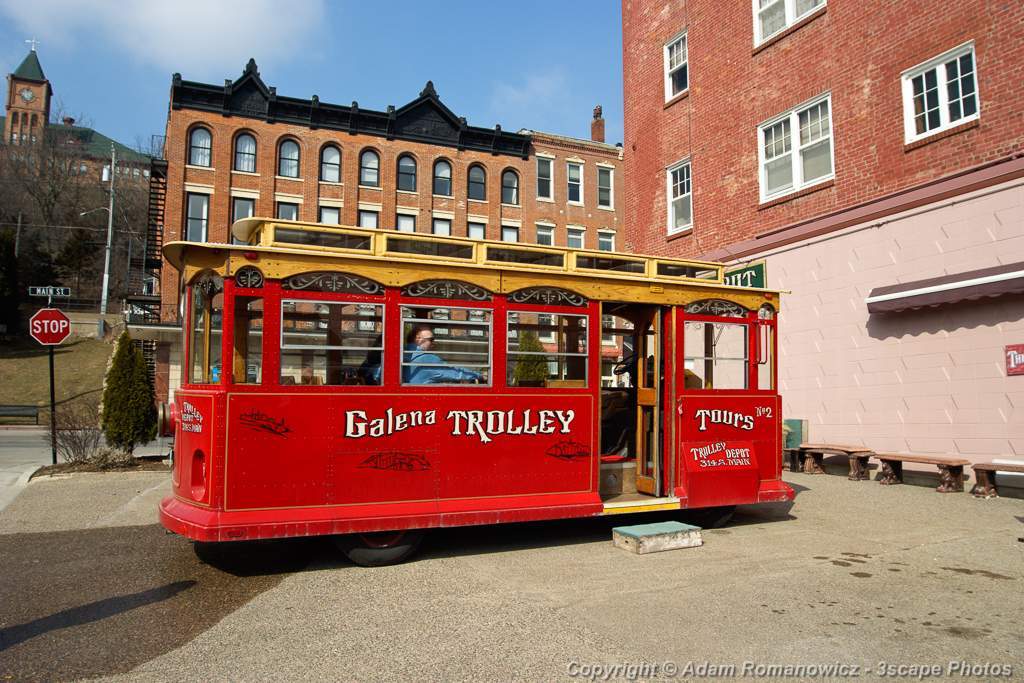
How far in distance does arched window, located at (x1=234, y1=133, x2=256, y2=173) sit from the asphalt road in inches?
904

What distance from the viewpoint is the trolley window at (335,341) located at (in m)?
5.84

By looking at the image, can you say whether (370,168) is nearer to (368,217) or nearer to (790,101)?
(368,217)

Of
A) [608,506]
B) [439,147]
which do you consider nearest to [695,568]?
[608,506]

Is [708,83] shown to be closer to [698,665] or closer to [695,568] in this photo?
[695,568]

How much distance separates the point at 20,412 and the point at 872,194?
89.8 ft

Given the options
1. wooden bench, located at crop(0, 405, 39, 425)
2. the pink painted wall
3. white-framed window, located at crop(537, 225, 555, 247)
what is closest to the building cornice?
white-framed window, located at crop(537, 225, 555, 247)

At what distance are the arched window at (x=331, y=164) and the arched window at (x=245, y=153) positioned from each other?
2.73 meters

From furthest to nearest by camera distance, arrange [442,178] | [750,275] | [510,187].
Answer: [510,187] → [442,178] → [750,275]

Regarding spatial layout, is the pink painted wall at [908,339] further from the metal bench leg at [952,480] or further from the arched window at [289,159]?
the arched window at [289,159]

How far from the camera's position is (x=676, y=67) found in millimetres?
16672

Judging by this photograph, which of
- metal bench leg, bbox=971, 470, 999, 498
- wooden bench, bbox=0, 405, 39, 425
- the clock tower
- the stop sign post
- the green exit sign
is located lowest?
metal bench leg, bbox=971, 470, 999, 498

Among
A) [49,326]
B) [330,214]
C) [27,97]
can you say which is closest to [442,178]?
[330,214]

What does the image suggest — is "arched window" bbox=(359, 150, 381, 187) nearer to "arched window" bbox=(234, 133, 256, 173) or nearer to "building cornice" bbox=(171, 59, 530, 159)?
"building cornice" bbox=(171, 59, 530, 159)

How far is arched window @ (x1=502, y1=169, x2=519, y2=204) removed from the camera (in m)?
32.5
